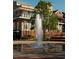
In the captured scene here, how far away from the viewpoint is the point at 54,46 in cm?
295

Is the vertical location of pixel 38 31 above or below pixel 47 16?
below

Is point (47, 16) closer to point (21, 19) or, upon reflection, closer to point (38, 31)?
point (38, 31)

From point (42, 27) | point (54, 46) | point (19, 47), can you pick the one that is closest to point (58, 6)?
point (42, 27)

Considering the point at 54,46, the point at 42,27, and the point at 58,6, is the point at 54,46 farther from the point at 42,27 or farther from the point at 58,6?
the point at 58,6

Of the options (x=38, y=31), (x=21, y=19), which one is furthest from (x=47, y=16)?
(x=21, y=19)

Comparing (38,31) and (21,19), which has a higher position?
(21,19)
